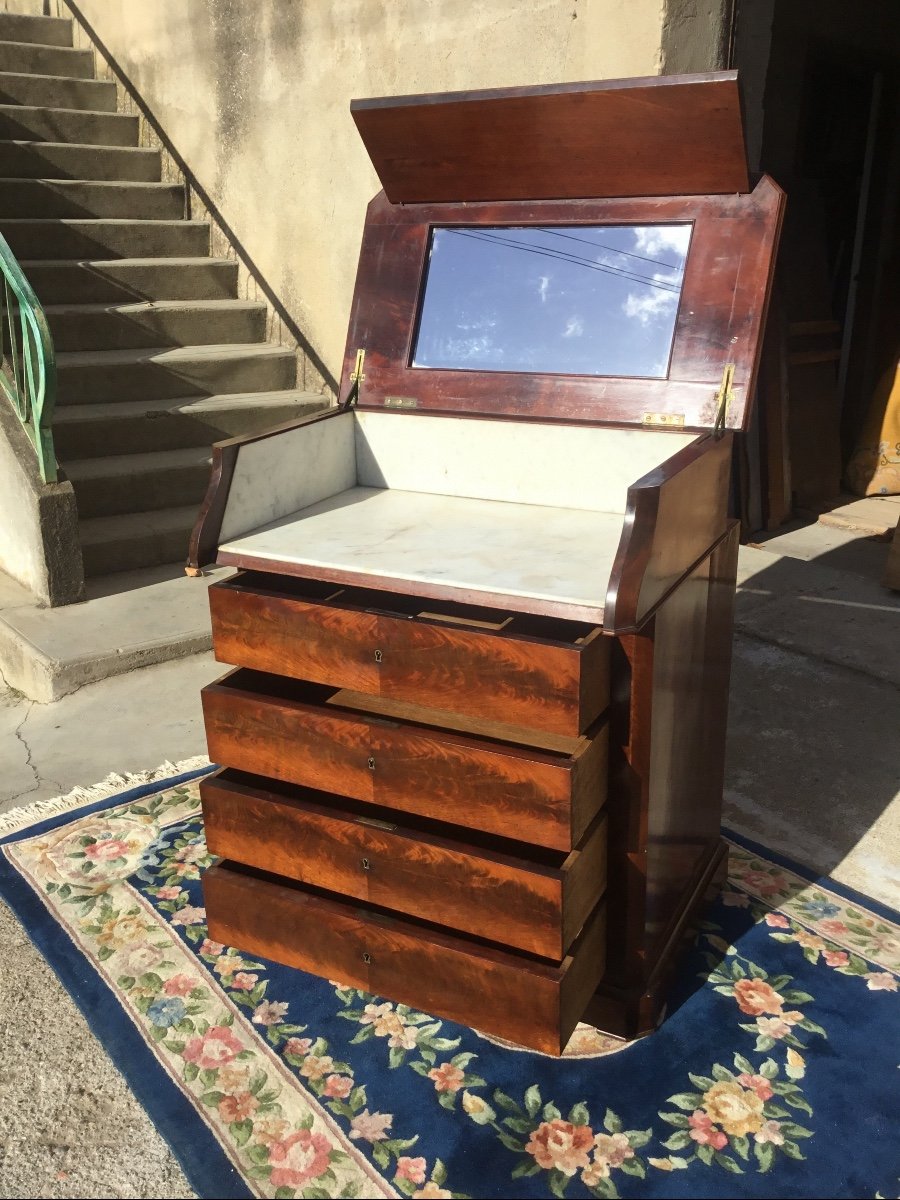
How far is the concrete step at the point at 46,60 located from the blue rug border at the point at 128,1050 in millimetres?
5801

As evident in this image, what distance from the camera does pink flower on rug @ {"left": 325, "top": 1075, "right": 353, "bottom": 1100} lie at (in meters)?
1.83

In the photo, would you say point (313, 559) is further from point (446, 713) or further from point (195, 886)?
point (195, 886)

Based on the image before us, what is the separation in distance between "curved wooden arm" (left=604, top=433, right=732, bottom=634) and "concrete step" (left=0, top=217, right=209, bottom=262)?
15.5 ft

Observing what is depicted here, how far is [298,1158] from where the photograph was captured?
66.9 inches

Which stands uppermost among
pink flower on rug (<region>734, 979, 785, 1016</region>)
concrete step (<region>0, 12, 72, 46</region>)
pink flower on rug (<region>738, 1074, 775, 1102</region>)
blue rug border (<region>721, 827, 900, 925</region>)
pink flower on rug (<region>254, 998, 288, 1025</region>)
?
concrete step (<region>0, 12, 72, 46</region>)

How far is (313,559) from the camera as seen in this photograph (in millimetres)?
1873

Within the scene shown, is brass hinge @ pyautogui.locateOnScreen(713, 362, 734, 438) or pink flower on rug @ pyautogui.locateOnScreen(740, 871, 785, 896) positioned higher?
brass hinge @ pyautogui.locateOnScreen(713, 362, 734, 438)

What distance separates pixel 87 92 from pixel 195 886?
5878 mm

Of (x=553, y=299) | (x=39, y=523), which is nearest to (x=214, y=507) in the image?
(x=553, y=299)

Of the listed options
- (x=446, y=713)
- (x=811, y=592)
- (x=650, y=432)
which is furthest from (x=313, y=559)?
(x=811, y=592)

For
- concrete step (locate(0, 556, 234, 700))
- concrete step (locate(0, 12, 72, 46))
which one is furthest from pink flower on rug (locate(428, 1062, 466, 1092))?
concrete step (locate(0, 12, 72, 46))

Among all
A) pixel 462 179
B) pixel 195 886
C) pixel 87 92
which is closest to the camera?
pixel 462 179

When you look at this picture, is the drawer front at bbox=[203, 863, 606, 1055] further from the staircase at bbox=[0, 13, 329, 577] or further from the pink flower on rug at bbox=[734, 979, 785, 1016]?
the staircase at bbox=[0, 13, 329, 577]

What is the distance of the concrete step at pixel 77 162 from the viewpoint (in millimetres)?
5875
